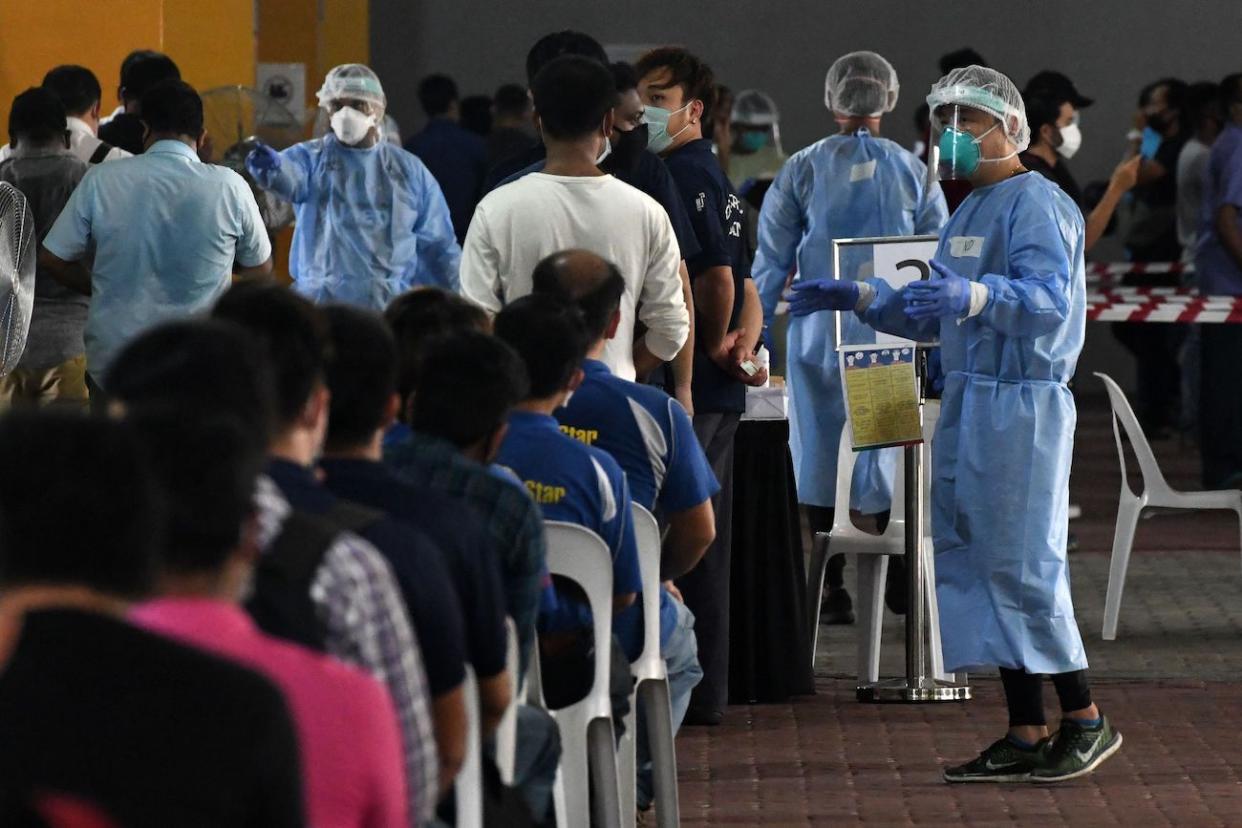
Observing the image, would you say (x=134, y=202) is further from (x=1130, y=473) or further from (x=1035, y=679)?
(x=1130, y=473)

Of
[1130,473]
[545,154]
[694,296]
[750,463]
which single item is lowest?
[1130,473]

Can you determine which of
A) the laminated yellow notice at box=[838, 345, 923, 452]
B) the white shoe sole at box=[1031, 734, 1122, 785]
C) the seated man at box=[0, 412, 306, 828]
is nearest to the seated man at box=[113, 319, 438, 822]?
the seated man at box=[0, 412, 306, 828]

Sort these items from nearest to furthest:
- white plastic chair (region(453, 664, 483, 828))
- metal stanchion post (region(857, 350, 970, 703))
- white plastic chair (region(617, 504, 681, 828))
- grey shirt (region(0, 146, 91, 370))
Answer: white plastic chair (region(453, 664, 483, 828)), white plastic chair (region(617, 504, 681, 828)), metal stanchion post (region(857, 350, 970, 703)), grey shirt (region(0, 146, 91, 370))

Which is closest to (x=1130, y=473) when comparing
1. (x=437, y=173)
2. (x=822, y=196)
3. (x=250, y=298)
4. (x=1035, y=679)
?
(x=437, y=173)

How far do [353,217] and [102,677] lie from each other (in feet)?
22.2

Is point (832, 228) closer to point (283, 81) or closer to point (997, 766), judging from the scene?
point (997, 766)

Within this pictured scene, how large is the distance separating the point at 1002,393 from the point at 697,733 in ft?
4.29

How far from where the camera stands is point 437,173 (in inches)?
484

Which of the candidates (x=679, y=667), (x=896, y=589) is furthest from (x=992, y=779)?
(x=896, y=589)

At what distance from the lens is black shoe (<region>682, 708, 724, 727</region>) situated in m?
5.84

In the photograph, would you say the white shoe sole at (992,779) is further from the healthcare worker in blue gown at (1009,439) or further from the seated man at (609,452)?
the seated man at (609,452)

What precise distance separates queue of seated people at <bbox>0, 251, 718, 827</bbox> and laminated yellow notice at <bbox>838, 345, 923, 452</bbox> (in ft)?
6.36

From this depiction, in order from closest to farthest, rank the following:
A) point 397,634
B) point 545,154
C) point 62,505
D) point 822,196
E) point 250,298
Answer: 1. point 62,505
2. point 397,634
3. point 250,298
4. point 545,154
5. point 822,196

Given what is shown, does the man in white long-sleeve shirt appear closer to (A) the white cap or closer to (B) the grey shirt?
(B) the grey shirt
